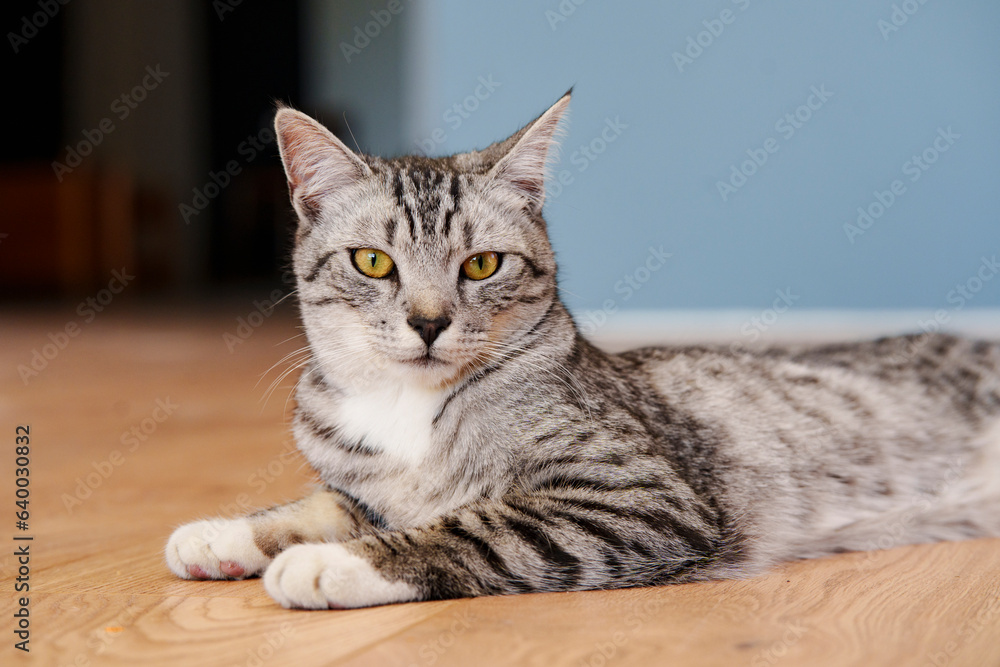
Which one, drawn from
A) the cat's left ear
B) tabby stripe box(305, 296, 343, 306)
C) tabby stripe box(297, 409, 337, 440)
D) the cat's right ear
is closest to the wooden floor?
tabby stripe box(297, 409, 337, 440)

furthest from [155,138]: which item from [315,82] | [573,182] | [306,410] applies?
[306,410]

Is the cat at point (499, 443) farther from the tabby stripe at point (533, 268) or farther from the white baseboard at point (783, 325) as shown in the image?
the white baseboard at point (783, 325)

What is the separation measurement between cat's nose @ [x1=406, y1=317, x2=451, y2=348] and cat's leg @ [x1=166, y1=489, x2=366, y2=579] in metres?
0.44

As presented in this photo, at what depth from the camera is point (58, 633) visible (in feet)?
4.45

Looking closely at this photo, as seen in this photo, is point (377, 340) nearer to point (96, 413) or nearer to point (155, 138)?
point (96, 413)

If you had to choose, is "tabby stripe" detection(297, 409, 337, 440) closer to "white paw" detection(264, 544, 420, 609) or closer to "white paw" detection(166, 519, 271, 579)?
"white paw" detection(166, 519, 271, 579)

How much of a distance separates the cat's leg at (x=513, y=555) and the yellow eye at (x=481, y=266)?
Result: 474 mm

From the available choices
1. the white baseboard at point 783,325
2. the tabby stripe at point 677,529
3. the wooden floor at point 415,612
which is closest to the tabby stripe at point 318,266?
the wooden floor at point 415,612

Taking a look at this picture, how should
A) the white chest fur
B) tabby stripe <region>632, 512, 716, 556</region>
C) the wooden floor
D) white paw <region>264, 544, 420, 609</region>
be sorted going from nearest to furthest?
the wooden floor < white paw <region>264, 544, 420, 609</region> < tabby stripe <region>632, 512, 716, 556</region> < the white chest fur

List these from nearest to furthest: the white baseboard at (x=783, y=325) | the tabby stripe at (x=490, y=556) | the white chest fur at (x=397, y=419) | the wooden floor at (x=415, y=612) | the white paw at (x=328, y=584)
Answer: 1. the wooden floor at (x=415, y=612)
2. the white paw at (x=328, y=584)
3. the tabby stripe at (x=490, y=556)
4. the white chest fur at (x=397, y=419)
5. the white baseboard at (x=783, y=325)

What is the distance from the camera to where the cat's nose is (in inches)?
65.4

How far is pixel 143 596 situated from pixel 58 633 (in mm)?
199

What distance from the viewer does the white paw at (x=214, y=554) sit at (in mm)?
1671

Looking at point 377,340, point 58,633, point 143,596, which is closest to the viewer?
point 58,633
